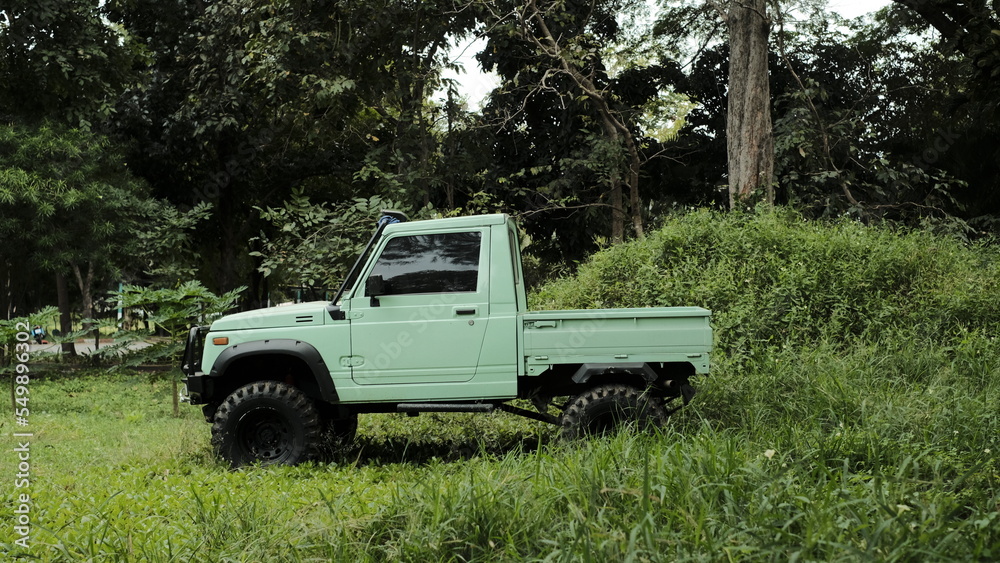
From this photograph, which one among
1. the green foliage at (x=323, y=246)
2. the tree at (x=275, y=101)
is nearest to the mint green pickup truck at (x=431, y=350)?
the green foliage at (x=323, y=246)

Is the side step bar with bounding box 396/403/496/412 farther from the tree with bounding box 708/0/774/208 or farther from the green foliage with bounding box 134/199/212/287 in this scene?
the green foliage with bounding box 134/199/212/287

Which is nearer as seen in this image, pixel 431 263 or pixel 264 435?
pixel 431 263

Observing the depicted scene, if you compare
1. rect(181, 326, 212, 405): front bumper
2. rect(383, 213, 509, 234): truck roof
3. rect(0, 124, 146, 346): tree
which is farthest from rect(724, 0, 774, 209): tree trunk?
rect(0, 124, 146, 346): tree

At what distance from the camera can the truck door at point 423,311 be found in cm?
642

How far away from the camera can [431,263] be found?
653 cm

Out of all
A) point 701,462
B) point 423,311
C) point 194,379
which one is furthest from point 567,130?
point 701,462

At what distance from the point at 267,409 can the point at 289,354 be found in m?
0.51

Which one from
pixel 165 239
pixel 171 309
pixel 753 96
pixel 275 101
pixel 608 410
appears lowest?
pixel 608 410

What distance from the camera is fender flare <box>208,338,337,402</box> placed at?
6.47 m

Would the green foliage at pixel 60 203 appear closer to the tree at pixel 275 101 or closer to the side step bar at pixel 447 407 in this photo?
the tree at pixel 275 101

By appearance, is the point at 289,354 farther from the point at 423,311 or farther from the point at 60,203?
the point at 60,203

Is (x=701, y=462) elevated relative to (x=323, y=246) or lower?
lower

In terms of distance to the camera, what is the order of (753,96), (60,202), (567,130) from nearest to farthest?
Answer: (753,96), (60,202), (567,130)

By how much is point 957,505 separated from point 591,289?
25.1ft
